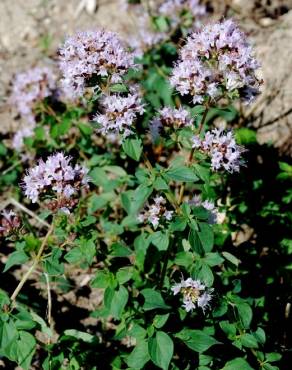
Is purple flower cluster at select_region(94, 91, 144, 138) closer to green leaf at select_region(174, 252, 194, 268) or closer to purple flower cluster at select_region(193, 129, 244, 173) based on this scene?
purple flower cluster at select_region(193, 129, 244, 173)

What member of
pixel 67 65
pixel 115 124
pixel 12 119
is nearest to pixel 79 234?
pixel 115 124

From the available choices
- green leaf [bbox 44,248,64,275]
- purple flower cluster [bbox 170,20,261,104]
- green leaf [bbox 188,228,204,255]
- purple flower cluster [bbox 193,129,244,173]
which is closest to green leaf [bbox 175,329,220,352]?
green leaf [bbox 188,228,204,255]

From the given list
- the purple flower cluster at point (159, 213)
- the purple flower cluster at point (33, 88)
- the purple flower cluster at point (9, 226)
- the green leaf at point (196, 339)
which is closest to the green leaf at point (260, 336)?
the green leaf at point (196, 339)

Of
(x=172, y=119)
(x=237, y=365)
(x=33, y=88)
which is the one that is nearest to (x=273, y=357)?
(x=237, y=365)

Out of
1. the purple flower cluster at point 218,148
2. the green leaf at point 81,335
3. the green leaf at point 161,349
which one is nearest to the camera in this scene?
the green leaf at point 161,349

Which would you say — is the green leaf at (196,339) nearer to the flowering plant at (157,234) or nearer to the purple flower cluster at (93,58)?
the flowering plant at (157,234)

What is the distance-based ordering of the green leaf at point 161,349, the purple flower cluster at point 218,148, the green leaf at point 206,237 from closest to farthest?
1. the green leaf at point 161,349
2. the green leaf at point 206,237
3. the purple flower cluster at point 218,148

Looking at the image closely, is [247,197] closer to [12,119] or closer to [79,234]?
[79,234]
